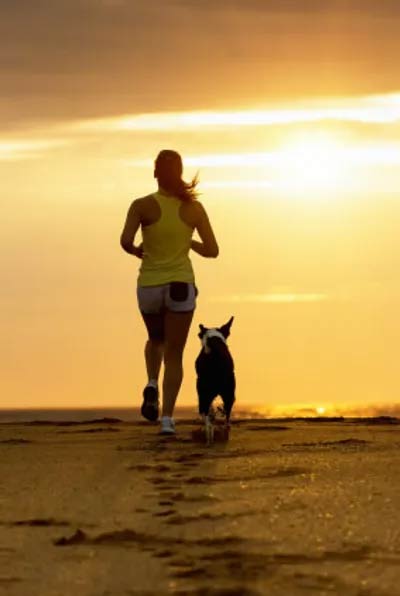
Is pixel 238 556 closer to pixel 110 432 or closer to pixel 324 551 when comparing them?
pixel 324 551

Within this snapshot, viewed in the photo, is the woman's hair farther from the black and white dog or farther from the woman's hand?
the black and white dog

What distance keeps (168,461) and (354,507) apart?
314 cm

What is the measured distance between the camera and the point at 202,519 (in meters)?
7.01

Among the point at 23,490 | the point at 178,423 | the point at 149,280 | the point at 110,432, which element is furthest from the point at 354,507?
the point at 178,423

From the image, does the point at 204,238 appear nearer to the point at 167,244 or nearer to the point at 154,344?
the point at 167,244

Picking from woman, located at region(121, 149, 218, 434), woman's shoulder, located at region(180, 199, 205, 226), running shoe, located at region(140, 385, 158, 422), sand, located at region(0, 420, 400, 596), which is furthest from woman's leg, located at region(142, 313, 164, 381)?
sand, located at region(0, 420, 400, 596)

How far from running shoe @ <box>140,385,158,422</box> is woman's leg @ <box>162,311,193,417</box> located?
0.10 m

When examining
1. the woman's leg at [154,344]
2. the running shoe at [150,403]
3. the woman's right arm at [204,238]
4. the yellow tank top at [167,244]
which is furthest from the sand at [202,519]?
the woman's right arm at [204,238]

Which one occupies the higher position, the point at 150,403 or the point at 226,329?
the point at 226,329

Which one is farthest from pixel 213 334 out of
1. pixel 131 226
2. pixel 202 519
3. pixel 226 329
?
pixel 202 519

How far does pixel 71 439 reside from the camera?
43.9ft

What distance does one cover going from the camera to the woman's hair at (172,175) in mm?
12914

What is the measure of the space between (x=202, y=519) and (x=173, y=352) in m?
6.02

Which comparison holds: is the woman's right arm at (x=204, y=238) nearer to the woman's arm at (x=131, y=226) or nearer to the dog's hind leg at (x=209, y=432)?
the woman's arm at (x=131, y=226)
